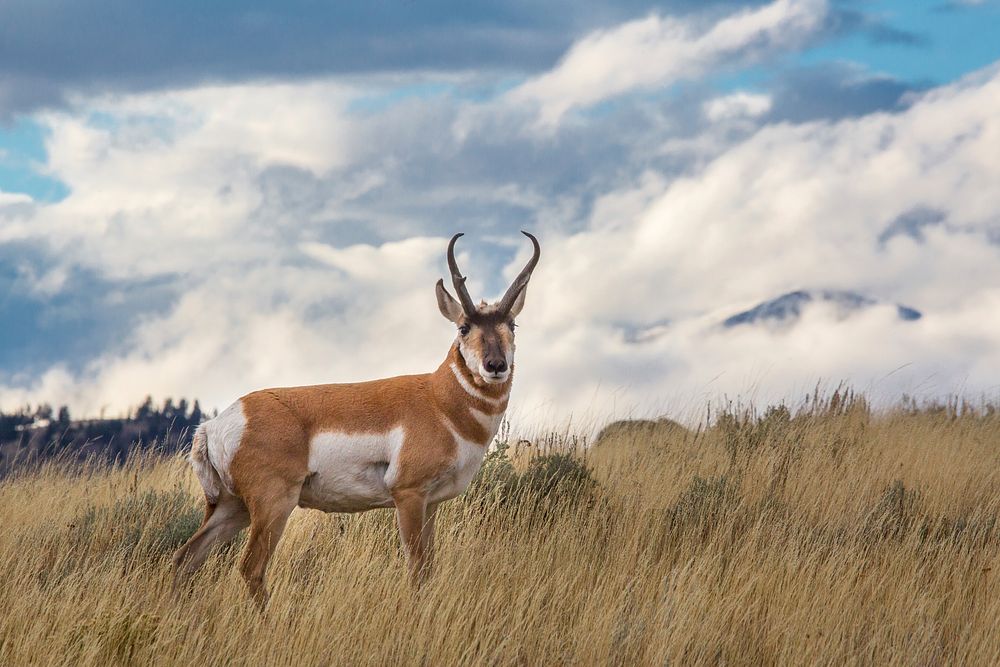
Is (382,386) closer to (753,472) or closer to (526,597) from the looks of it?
(526,597)

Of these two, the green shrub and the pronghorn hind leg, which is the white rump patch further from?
the green shrub

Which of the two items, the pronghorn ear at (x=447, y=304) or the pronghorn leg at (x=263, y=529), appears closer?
the pronghorn leg at (x=263, y=529)

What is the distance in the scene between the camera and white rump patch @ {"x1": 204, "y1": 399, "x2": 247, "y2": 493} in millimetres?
7500

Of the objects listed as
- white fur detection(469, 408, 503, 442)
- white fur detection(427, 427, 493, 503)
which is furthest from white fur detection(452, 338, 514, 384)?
white fur detection(427, 427, 493, 503)

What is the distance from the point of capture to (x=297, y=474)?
7438 millimetres

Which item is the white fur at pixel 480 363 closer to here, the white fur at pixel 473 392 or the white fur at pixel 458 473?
the white fur at pixel 473 392

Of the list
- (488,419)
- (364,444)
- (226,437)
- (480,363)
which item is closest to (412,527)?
(364,444)

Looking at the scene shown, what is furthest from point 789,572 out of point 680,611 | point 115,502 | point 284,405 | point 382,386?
point 115,502

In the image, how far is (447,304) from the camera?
7.84m

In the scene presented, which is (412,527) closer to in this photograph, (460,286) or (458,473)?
(458,473)

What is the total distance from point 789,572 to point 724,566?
0.96 meters

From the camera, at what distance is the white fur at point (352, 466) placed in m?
7.53

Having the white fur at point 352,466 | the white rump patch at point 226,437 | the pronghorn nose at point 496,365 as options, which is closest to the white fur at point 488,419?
the pronghorn nose at point 496,365

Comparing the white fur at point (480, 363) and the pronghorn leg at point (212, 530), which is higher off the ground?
the white fur at point (480, 363)
